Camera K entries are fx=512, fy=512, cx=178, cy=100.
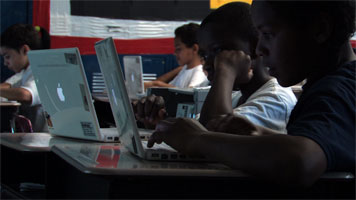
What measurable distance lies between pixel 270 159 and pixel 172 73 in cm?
464

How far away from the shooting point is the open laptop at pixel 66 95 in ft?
4.87

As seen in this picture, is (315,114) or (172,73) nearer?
(315,114)

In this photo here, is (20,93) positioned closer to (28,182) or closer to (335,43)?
(28,182)

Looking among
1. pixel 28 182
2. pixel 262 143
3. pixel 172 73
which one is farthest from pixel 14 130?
pixel 172 73

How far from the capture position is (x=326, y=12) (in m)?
1.05

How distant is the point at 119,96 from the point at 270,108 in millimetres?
598

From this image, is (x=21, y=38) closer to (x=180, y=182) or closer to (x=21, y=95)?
(x=21, y=95)

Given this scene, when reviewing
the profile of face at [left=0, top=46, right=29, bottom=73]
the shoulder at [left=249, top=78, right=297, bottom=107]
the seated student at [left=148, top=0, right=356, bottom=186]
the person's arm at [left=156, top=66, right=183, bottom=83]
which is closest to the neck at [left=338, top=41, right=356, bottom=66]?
the seated student at [left=148, top=0, right=356, bottom=186]

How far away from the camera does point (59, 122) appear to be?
1.66m

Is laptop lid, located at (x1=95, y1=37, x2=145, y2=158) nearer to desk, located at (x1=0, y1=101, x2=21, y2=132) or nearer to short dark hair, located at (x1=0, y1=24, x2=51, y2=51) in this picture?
desk, located at (x1=0, y1=101, x2=21, y2=132)

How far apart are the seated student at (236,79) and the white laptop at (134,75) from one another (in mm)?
2448

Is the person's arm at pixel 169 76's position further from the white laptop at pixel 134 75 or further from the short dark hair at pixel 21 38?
the short dark hair at pixel 21 38

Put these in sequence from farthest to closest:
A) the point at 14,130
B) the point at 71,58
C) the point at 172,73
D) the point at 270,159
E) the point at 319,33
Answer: the point at 172,73, the point at 14,130, the point at 71,58, the point at 319,33, the point at 270,159

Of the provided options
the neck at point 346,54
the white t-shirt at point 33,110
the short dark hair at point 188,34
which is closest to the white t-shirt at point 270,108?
the neck at point 346,54
